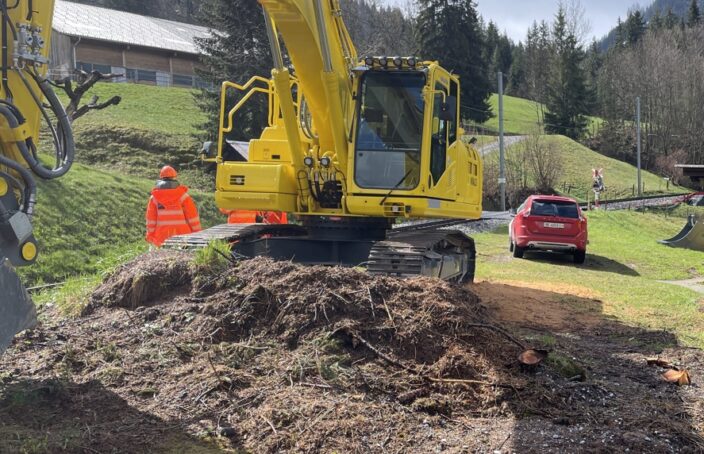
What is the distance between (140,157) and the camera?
91.8 feet

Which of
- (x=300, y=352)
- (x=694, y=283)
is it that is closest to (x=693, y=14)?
(x=694, y=283)

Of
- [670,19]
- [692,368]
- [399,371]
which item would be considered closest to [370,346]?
[399,371]

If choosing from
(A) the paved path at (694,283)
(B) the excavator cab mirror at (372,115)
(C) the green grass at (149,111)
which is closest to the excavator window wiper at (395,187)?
(B) the excavator cab mirror at (372,115)

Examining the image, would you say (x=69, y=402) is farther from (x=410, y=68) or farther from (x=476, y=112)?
(x=476, y=112)

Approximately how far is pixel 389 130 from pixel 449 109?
875 millimetres

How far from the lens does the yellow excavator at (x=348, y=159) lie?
845 centimetres

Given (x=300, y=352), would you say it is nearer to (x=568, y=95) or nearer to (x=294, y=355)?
(x=294, y=355)

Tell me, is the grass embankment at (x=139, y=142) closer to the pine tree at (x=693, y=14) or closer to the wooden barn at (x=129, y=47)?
the wooden barn at (x=129, y=47)

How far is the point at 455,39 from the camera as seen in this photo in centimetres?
5166

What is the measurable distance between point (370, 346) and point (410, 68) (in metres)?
4.55

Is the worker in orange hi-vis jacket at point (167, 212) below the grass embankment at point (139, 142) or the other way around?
below

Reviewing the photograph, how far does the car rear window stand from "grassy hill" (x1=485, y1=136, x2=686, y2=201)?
22005 mm

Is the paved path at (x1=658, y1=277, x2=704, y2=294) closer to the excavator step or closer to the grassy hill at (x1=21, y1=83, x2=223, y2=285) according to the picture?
the excavator step

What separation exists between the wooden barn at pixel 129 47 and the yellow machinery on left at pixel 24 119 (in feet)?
136
